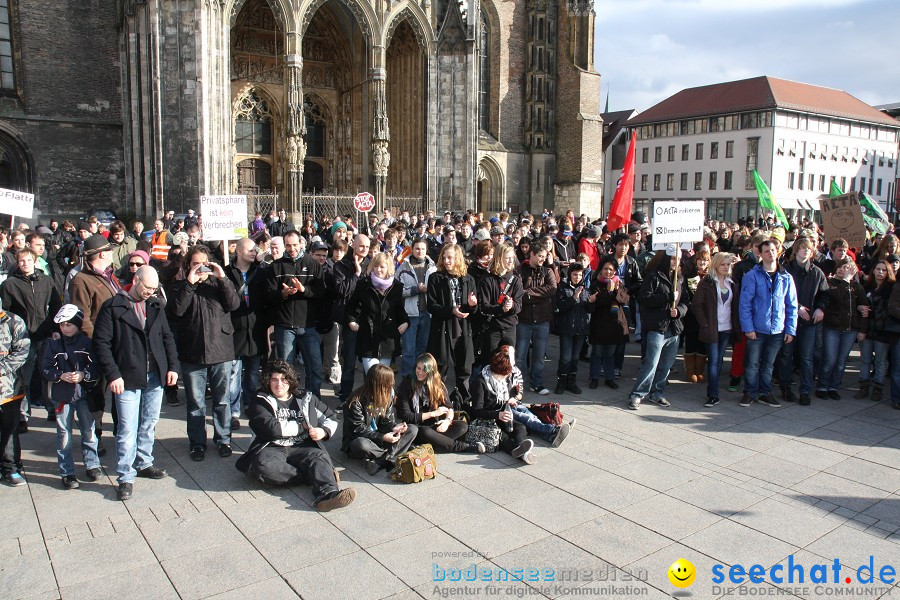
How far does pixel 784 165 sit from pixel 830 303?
54.4m

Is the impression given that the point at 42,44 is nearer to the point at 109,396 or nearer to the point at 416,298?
the point at 109,396

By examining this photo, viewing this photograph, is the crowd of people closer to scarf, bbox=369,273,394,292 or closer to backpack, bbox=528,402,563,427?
scarf, bbox=369,273,394,292

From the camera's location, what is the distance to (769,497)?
545cm

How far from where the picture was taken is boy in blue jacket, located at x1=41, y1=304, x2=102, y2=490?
541 cm

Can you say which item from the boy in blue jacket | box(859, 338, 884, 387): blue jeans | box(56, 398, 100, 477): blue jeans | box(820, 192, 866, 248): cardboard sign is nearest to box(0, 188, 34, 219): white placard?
the boy in blue jacket

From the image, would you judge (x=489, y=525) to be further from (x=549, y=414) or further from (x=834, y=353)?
(x=834, y=353)

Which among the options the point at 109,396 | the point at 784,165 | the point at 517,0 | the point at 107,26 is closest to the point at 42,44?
the point at 107,26

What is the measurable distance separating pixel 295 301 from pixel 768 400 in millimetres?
5686

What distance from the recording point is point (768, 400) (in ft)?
27.0

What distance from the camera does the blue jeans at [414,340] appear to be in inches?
313

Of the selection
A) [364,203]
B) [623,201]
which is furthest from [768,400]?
[364,203]

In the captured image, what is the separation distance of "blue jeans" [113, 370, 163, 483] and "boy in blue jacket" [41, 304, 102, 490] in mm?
266

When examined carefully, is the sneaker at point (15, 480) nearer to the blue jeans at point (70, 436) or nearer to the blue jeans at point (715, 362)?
the blue jeans at point (70, 436)

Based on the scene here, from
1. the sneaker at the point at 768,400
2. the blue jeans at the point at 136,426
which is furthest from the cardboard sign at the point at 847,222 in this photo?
the blue jeans at the point at 136,426
